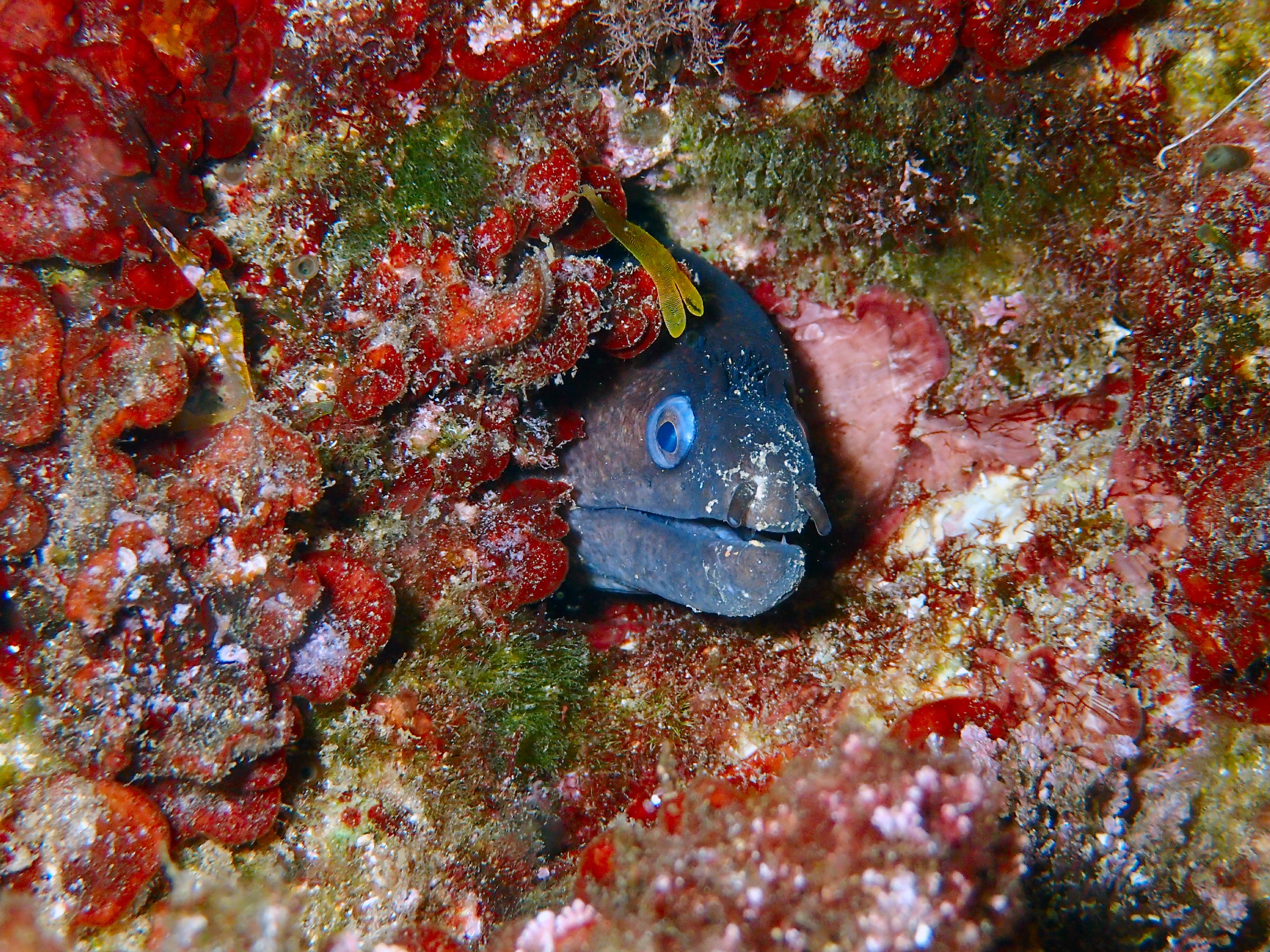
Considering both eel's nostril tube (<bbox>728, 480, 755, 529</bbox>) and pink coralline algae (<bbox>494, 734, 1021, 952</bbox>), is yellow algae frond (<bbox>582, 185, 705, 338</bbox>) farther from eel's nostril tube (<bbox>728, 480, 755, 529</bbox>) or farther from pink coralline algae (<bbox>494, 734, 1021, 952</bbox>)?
pink coralline algae (<bbox>494, 734, 1021, 952</bbox>)

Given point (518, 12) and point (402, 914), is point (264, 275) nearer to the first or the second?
point (518, 12)

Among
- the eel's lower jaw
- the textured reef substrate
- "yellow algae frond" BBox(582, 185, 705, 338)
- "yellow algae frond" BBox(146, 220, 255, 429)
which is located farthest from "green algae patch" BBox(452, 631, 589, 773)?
"yellow algae frond" BBox(582, 185, 705, 338)

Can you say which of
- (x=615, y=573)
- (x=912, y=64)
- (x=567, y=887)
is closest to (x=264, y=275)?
(x=615, y=573)

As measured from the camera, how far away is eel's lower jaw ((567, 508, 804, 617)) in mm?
2730

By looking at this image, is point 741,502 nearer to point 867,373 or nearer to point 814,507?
point 814,507

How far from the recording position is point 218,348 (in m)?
2.66

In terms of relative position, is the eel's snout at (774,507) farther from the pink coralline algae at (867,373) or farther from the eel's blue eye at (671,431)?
the pink coralline algae at (867,373)

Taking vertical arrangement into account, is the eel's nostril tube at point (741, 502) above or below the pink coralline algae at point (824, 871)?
above

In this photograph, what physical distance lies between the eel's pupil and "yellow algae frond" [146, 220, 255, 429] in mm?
1725

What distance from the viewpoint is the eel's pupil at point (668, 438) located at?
3146 millimetres

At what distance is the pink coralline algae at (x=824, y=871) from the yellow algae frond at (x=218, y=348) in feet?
7.10

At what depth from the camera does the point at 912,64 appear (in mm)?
3260

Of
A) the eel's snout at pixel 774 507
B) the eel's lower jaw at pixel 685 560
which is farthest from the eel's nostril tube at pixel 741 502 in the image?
the eel's lower jaw at pixel 685 560

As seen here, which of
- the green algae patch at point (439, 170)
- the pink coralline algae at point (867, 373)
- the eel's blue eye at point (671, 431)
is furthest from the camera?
the pink coralline algae at point (867, 373)
